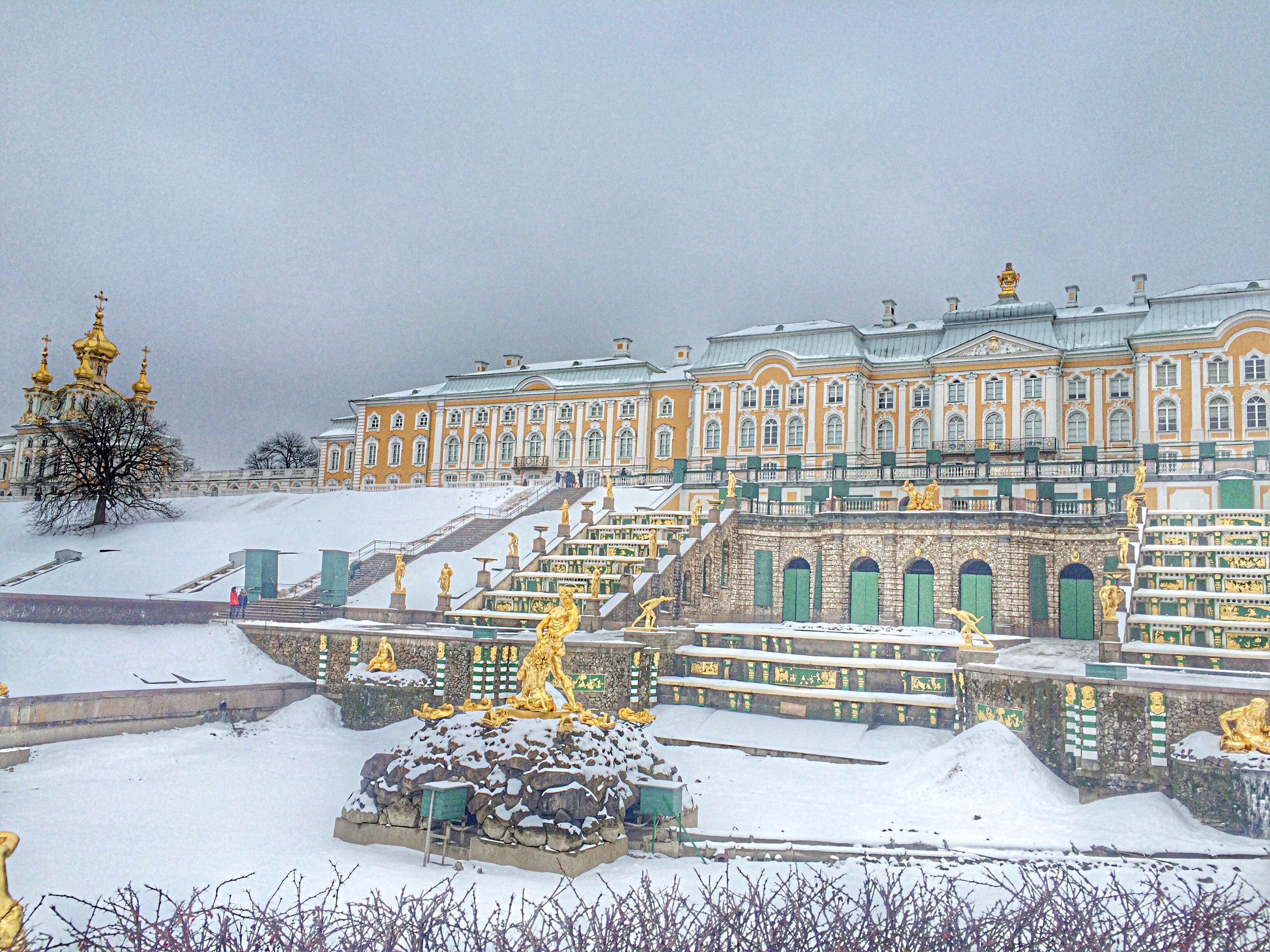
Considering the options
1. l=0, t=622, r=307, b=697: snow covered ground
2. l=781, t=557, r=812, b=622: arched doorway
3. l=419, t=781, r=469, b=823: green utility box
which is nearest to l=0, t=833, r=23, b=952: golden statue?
l=419, t=781, r=469, b=823: green utility box

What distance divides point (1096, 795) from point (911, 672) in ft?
16.6

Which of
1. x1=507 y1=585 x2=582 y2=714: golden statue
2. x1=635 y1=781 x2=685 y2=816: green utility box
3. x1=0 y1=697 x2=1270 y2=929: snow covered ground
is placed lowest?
x1=0 y1=697 x2=1270 y2=929: snow covered ground

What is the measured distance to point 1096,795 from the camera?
1659 centimetres

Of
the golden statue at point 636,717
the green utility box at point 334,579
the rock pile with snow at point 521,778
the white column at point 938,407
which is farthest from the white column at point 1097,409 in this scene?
the rock pile with snow at point 521,778

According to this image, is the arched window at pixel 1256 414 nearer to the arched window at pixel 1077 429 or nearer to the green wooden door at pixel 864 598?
the arched window at pixel 1077 429

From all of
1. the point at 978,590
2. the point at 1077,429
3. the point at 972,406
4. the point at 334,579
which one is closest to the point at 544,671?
the point at 334,579

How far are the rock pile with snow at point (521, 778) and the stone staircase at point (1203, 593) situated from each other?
11992 millimetres

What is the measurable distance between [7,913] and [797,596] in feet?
86.5

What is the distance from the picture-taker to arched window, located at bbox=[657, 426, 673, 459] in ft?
184

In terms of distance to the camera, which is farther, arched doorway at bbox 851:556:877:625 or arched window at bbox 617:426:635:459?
arched window at bbox 617:426:635:459

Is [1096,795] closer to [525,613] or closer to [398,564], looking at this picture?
[525,613]

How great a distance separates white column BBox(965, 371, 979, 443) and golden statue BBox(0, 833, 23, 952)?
1785 inches

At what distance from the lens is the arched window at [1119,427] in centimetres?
4469

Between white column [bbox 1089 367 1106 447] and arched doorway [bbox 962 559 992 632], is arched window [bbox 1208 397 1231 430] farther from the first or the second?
arched doorway [bbox 962 559 992 632]
